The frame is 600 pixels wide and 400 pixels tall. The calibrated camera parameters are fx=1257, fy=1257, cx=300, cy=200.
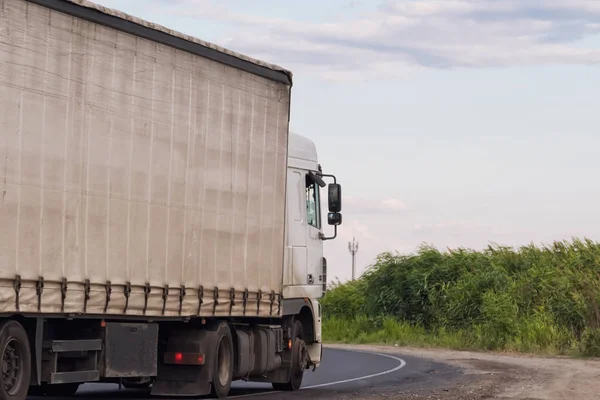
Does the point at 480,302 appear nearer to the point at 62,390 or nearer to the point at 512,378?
the point at 512,378

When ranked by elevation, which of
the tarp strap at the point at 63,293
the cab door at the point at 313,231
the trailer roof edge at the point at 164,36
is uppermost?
the trailer roof edge at the point at 164,36

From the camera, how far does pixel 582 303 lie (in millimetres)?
38188

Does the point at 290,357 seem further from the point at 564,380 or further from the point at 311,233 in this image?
the point at 564,380

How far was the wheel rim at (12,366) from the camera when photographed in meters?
13.4

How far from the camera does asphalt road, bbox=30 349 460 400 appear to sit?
19048mm

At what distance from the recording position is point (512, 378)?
77.0ft

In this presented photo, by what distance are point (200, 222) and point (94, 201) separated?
9.05 ft

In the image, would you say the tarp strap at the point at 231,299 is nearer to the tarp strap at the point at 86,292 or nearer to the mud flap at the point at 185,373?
the mud flap at the point at 185,373

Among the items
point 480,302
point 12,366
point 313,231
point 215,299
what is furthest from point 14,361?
point 480,302

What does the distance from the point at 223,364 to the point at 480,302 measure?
24.4 meters

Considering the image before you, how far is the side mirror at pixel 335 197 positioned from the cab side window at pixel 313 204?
0.82ft

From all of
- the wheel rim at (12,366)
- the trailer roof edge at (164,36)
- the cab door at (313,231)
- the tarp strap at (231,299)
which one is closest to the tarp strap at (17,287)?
the wheel rim at (12,366)

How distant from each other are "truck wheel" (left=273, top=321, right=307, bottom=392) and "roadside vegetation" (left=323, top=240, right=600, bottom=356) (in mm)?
15840

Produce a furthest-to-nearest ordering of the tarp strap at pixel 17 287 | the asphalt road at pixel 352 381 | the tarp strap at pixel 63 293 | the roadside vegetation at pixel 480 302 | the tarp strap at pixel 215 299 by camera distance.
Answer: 1. the roadside vegetation at pixel 480 302
2. the asphalt road at pixel 352 381
3. the tarp strap at pixel 215 299
4. the tarp strap at pixel 63 293
5. the tarp strap at pixel 17 287
